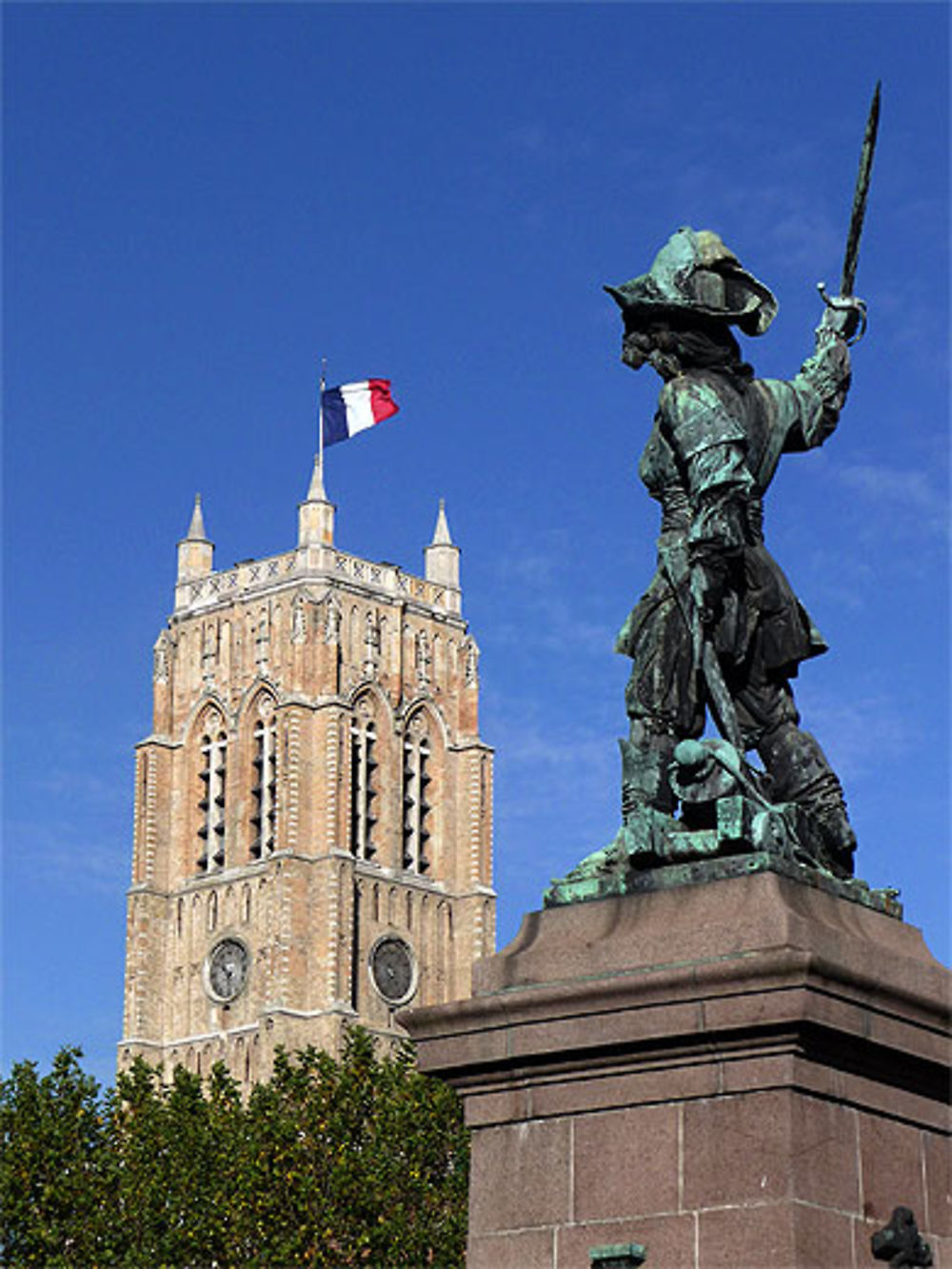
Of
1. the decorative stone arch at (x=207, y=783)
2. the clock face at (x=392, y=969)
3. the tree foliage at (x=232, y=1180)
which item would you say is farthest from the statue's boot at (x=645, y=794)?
the decorative stone arch at (x=207, y=783)

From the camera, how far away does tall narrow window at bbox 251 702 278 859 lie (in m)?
105

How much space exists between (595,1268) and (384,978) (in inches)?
3769

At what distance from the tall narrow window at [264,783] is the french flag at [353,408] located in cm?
1137

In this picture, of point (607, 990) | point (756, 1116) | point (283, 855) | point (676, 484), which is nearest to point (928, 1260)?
point (756, 1116)

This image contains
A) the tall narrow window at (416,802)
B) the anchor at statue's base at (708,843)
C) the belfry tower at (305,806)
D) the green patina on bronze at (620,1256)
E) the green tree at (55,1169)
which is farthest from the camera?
the tall narrow window at (416,802)

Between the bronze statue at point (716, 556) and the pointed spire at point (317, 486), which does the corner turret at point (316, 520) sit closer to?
the pointed spire at point (317, 486)

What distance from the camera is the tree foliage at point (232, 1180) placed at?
152 feet

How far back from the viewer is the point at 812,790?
9.95 m

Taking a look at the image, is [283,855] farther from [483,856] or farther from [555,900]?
[555,900]

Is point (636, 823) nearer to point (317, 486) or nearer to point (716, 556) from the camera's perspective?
point (716, 556)

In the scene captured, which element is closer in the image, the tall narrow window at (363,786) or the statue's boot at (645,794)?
the statue's boot at (645,794)

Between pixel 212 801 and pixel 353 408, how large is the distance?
56.0 ft

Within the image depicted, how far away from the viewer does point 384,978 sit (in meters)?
104

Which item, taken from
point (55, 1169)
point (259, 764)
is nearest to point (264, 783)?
point (259, 764)
